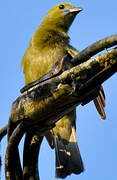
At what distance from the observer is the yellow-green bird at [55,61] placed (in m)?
4.51

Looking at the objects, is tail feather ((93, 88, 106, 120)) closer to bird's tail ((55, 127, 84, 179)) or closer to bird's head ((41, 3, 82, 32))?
bird's tail ((55, 127, 84, 179))

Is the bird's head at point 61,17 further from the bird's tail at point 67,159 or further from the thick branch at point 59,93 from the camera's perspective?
the thick branch at point 59,93

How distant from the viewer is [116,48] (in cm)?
165

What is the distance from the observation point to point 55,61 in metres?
4.92

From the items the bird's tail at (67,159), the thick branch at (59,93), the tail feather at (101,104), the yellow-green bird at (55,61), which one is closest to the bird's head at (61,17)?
the yellow-green bird at (55,61)

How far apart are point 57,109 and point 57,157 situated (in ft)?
7.56

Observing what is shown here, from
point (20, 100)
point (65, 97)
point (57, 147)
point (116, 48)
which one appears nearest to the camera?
point (116, 48)

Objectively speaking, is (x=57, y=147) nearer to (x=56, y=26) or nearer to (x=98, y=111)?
(x=98, y=111)

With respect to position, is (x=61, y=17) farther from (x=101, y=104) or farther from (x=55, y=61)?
(x=101, y=104)

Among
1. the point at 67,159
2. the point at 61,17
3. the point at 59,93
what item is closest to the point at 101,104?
the point at 67,159

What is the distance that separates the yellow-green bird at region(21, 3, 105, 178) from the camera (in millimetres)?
4508

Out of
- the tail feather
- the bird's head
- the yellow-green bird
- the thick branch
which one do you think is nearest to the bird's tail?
the yellow-green bird

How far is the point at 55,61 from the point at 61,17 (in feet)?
4.07

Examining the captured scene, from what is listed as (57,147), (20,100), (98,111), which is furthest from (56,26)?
(20,100)
